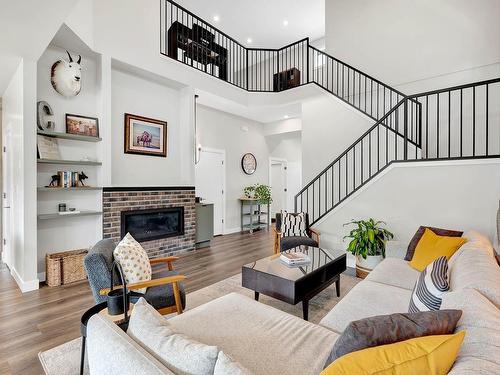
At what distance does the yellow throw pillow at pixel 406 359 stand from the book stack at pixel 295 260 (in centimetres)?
198

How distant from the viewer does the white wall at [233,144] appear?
6508 mm

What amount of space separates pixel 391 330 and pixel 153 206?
4.27m

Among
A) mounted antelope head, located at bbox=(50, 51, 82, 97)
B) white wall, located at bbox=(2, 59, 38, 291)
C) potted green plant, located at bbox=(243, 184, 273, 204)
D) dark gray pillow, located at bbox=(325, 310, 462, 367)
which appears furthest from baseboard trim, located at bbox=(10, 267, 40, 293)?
potted green plant, located at bbox=(243, 184, 273, 204)

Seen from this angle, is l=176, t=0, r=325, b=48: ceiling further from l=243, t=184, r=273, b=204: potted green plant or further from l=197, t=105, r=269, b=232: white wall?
l=243, t=184, r=273, b=204: potted green plant

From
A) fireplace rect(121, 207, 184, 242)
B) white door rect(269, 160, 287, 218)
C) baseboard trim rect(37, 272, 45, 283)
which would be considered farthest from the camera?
white door rect(269, 160, 287, 218)

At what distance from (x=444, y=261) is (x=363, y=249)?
1961 millimetres

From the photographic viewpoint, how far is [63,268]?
347cm

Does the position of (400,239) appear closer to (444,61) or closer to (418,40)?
(444,61)

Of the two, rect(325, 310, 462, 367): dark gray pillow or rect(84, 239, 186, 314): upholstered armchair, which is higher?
rect(325, 310, 462, 367): dark gray pillow

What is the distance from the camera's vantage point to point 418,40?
5.24 meters

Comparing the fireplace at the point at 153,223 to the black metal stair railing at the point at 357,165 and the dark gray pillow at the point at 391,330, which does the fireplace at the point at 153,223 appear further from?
the dark gray pillow at the point at 391,330

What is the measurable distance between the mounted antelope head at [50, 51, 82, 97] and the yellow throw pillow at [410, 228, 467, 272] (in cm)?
481

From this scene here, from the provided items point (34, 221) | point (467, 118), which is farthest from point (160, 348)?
point (467, 118)

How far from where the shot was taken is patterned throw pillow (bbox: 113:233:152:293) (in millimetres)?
2109
